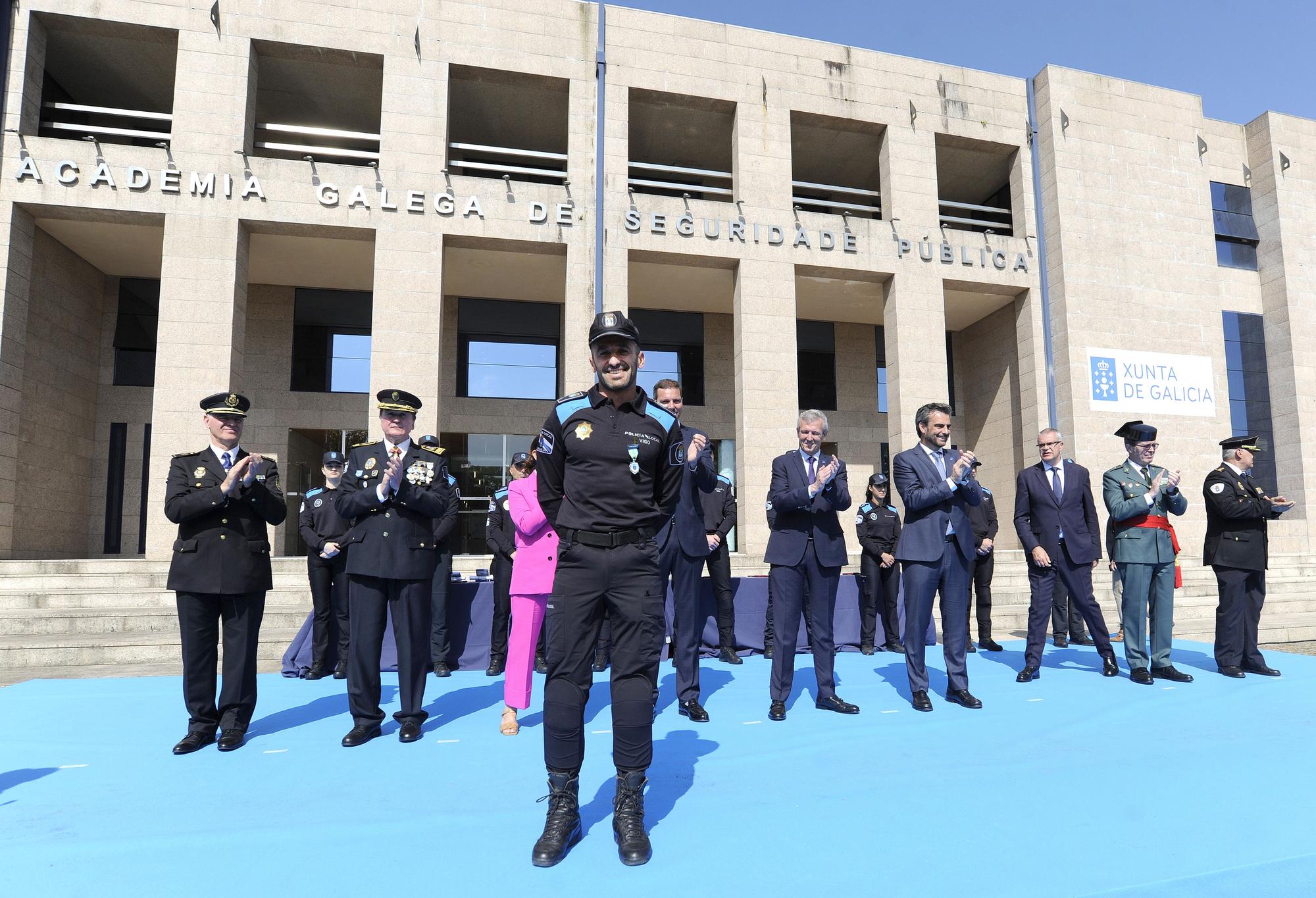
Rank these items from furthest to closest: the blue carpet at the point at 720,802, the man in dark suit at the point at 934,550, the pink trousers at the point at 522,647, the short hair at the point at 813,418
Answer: the man in dark suit at the point at 934,550 < the short hair at the point at 813,418 < the pink trousers at the point at 522,647 < the blue carpet at the point at 720,802

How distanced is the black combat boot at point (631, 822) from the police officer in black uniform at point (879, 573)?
5.49 m

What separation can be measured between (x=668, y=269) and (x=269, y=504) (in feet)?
36.6

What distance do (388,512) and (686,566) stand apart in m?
2.12

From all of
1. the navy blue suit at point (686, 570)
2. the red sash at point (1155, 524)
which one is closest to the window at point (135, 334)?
the navy blue suit at point (686, 570)

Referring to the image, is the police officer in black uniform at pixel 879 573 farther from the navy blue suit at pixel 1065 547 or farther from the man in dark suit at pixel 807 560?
the man in dark suit at pixel 807 560

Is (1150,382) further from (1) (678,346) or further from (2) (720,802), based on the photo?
(2) (720,802)

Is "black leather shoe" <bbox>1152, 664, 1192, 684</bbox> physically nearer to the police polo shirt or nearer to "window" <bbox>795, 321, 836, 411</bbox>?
the police polo shirt

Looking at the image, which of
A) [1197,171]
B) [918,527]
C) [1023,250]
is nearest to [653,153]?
[1023,250]

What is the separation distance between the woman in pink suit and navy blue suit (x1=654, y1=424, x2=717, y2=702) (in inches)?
31.6

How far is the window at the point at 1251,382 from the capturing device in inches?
655

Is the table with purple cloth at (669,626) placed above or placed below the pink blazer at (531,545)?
below

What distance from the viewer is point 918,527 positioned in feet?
16.7

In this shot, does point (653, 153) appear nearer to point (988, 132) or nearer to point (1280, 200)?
point (988, 132)

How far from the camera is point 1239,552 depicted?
239 inches
